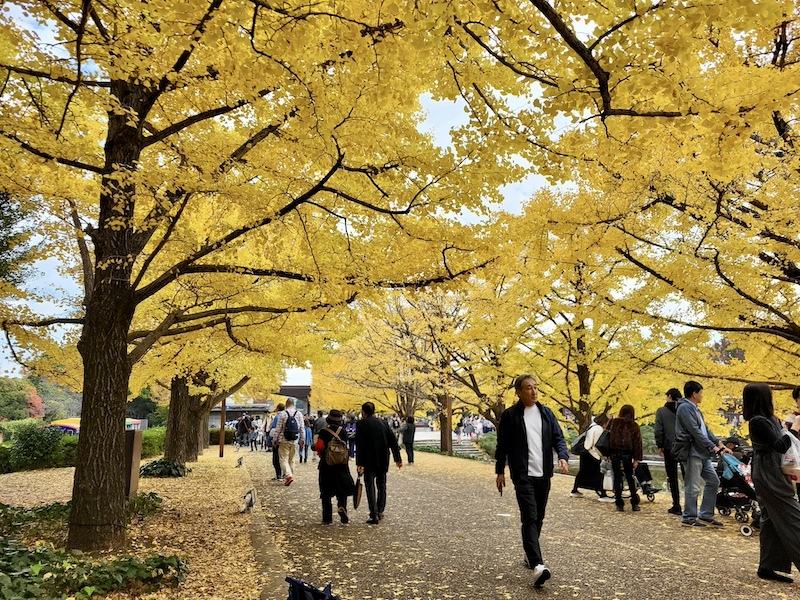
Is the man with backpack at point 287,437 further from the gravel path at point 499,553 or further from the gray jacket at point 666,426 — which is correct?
the gray jacket at point 666,426

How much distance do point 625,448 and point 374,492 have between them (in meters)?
3.70

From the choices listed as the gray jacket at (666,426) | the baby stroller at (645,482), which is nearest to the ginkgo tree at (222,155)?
the gray jacket at (666,426)

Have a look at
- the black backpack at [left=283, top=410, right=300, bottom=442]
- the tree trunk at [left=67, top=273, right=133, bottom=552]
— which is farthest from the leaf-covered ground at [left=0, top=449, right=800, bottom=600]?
the black backpack at [left=283, top=410, right=300, bottom=442]

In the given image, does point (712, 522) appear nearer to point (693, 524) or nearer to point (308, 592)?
point (693, 524)

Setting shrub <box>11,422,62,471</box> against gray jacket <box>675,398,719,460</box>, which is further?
shrub <box>11,422,62,471</box>

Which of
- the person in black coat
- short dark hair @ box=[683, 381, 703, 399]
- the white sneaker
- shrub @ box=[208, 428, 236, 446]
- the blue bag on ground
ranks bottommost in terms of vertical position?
shrub @ box=[208, 428, 236, 446]

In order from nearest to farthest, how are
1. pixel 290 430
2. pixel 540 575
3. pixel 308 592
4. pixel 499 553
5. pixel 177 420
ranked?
pixel 308 592
pixel 540 575
pixel 499 553
pixel 290 430
pixel 177 420

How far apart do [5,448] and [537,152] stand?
1639 centimetres

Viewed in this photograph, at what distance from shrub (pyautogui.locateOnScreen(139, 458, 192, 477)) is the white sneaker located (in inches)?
419

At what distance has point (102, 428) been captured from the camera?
5395 mm

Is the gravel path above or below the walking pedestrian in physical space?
below

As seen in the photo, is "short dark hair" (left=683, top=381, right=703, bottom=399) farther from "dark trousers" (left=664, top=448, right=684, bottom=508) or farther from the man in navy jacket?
the man in navy jacket

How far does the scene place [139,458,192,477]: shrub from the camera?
40.8 feet

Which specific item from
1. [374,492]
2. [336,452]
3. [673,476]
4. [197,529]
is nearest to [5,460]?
[197,529]
